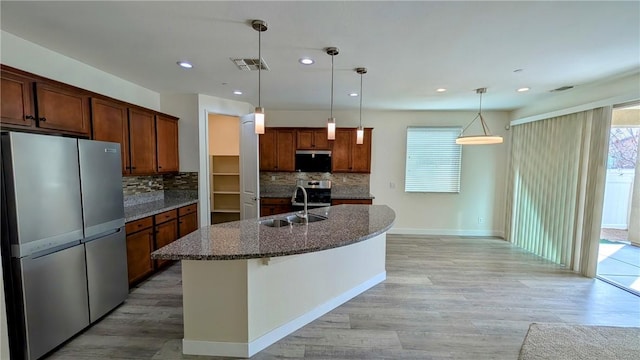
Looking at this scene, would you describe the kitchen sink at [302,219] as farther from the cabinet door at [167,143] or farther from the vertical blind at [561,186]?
the vertical blind at [561,186]

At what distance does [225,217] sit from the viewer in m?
6.25

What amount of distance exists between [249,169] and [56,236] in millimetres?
2599

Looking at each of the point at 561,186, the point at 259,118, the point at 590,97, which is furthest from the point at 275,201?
the point at 590,97

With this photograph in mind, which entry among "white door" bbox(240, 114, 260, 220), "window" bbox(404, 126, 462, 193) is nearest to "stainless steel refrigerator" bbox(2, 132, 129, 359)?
"white door" bbox(240, 114, 260, 220)

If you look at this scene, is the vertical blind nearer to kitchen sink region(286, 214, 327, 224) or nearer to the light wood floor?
the light wood floor

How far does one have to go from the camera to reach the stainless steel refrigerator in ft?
6.04

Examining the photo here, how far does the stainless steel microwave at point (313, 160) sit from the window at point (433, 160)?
1732 mm

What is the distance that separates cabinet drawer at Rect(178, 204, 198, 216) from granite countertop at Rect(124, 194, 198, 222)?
6 cm

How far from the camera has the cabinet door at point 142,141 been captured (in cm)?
336

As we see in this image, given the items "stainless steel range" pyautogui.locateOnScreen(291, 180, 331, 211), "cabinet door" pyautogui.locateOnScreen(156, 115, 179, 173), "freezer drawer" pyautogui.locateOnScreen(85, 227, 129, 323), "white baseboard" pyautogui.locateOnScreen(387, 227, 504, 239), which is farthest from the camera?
"white baseboard" pyautogui.locateOnScreen(387, 227, 504, 239)

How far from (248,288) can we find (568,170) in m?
4.72

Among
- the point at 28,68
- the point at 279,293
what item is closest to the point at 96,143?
the point at 28,68

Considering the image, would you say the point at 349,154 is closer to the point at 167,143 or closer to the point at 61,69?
the point at 167,143

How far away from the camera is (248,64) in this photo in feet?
9.58
